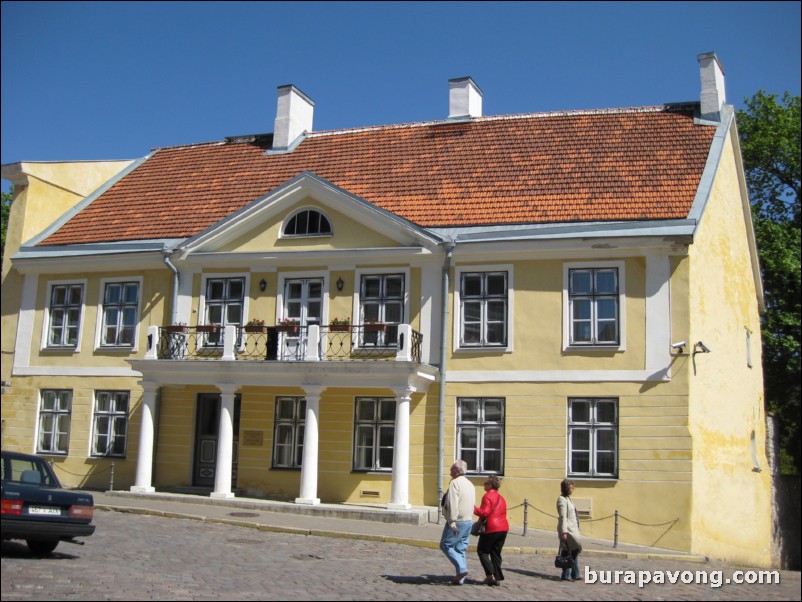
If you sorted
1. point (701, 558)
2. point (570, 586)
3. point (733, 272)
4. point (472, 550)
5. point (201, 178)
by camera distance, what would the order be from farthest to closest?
point (201, 178) → point (733, 272) → point (701, 558) → point (472, 550) → point (570, 586)

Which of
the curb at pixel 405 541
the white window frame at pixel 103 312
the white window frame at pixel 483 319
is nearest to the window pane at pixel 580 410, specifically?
the white window frame at pixel 483 319

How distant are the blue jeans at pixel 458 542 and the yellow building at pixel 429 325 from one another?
774 centimetres

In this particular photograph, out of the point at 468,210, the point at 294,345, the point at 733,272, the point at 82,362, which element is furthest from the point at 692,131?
the point at 82,362

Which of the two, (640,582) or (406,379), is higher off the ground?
(406,379)

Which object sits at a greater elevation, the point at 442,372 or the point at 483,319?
the point at 483,319

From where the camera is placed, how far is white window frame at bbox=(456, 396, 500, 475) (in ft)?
70.4

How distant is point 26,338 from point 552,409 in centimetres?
1427

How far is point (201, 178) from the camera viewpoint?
2759cm

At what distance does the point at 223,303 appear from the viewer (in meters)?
24.2

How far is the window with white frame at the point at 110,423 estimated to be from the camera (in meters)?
24.9

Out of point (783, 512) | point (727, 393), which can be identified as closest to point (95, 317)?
point (727, 393)

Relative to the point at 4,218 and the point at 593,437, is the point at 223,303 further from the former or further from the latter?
the point at 4,218

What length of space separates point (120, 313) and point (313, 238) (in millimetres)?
5809

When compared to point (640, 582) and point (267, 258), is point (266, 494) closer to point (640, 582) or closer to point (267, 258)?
point (267, 258)
